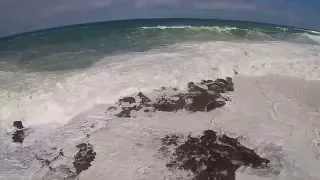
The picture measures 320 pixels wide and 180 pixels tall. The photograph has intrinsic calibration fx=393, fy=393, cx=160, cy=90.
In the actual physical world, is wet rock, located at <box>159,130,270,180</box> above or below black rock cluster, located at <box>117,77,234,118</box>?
below

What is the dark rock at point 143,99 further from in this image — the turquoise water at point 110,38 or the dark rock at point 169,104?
the turquoise water at point 110,38

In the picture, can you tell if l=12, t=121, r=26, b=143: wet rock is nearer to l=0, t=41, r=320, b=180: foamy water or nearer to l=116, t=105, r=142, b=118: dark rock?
l=0, t=41, r=320, b=180: foamy water

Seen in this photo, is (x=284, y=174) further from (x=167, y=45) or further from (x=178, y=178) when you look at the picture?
(x=167, y=45)

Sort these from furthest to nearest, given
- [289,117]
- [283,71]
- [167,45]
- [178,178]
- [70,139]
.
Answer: [167,45] → [283,71] → [289,117] → [70,139] → [178,178]

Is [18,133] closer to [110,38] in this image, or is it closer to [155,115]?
[155,115]

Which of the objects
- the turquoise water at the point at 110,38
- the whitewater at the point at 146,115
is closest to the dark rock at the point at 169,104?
the whitewater at the point at 146,115

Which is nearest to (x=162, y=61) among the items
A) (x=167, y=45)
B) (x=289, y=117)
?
(x=167, y=45)

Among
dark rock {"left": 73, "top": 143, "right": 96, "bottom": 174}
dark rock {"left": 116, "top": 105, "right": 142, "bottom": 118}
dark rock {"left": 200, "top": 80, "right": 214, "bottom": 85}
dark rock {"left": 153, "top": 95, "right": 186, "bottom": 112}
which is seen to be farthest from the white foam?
dark rock {"left": 73, "top": 143, "right": 96, "bottom": 174}
